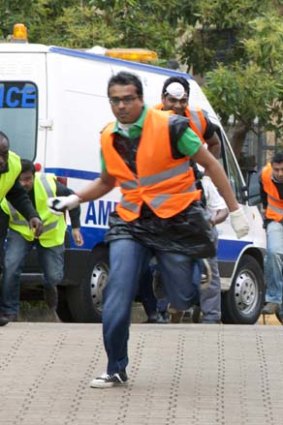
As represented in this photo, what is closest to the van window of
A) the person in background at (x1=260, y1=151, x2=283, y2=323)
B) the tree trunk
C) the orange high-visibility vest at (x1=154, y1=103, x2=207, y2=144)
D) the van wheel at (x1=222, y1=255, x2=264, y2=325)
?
the person in background at (x1=260, y1=151, x2=283, y2=323)

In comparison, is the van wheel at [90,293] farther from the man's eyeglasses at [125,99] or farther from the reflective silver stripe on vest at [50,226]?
the man's eyeglasses at [125,99]

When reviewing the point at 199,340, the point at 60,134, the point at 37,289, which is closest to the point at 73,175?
the point at 60,134

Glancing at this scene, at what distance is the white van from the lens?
13172mm

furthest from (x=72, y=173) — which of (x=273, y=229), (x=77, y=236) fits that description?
(x=273, y=229)

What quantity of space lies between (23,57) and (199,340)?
13.0 feet

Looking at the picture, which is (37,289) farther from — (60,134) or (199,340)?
(199,340)

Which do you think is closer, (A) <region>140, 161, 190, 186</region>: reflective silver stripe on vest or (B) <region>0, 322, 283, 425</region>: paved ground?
(B) <region>0, 322, 283, 425</region>: paved ground

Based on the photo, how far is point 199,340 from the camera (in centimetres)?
1029

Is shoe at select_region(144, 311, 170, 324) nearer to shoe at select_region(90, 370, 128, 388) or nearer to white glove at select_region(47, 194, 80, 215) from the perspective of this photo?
shoe at select_region(90, 370, 128, 388)

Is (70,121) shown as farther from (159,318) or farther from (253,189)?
(253,189)

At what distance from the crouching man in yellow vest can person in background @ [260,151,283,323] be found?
209cm

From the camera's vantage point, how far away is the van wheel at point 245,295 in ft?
49.7

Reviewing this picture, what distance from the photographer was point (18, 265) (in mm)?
13070

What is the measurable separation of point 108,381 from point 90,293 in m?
5.39
